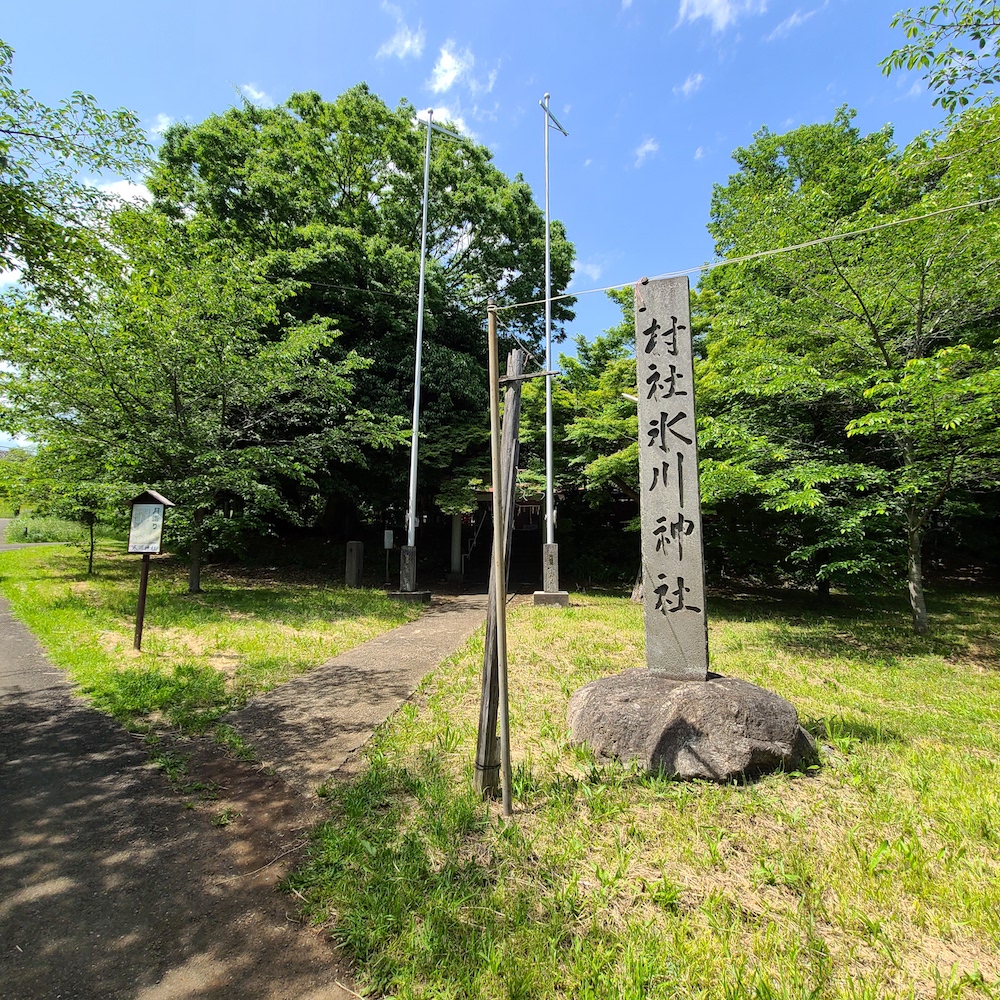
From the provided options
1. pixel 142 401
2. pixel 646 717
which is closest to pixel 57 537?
pixel 142 401

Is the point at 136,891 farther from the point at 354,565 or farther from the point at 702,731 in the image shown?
the point at 354,565

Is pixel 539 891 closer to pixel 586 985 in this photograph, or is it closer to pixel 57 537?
pixel 586 985

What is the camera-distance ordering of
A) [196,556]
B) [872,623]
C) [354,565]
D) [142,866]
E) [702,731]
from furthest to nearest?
1. [354,565]
2. [196,556]
3. [872,623]
4. [702,731]
5. [142,866]

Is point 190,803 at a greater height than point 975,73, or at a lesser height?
lesser

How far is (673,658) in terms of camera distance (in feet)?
14.0

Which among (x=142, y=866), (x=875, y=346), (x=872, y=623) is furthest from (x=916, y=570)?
(x=142, y=866)

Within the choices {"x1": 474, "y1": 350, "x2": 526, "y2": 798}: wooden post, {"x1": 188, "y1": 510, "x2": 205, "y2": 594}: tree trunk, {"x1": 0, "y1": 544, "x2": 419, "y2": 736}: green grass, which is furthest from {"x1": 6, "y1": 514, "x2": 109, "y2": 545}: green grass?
{"x1": 474, "y1": 350, "x2": 526, "y2": 798}: wooden post

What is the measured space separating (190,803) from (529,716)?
8.79 feet

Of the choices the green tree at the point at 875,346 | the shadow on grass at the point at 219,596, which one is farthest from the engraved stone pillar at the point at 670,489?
the shadow on grass at the point at 219,596

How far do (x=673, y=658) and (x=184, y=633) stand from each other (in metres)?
6.83

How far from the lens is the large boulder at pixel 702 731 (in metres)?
3.54

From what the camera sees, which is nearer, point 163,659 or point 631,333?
point 163,659

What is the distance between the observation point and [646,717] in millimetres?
3748

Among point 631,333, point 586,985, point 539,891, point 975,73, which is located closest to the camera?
point 586,985
